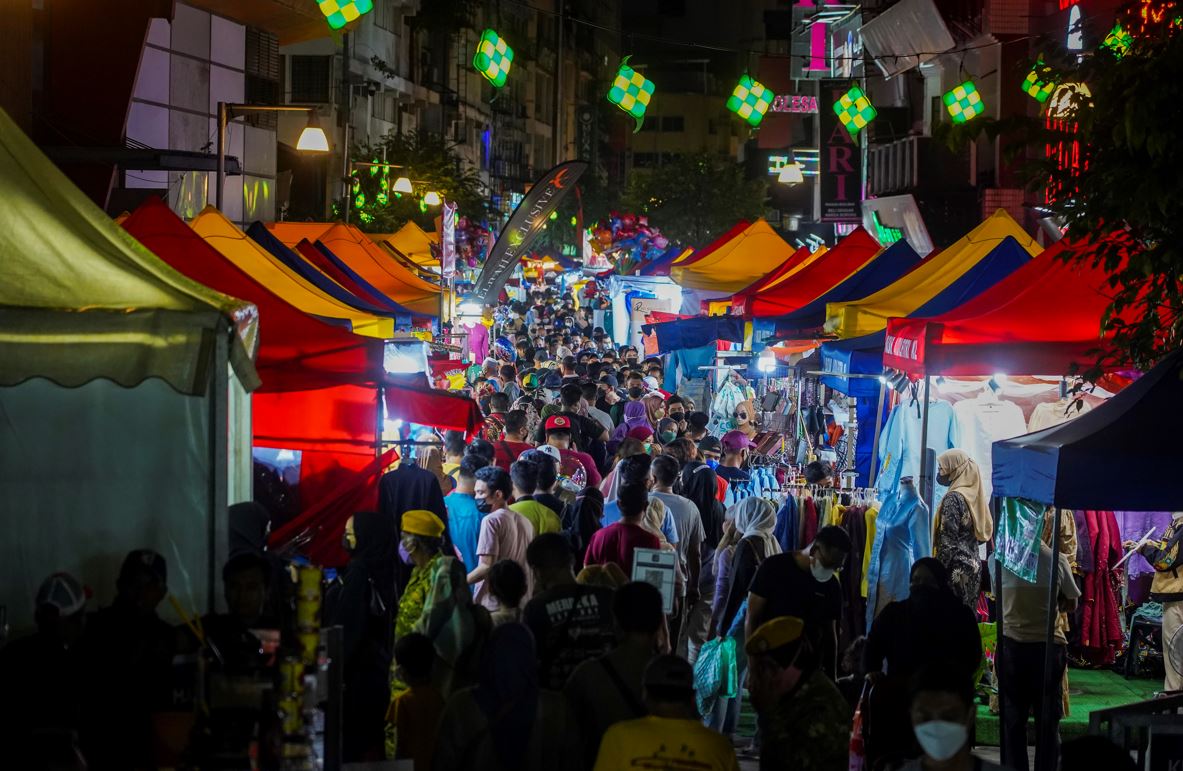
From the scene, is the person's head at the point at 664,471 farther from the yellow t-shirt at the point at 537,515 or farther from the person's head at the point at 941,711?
the person's head at the point at 941,711

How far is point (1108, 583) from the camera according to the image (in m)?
12.3

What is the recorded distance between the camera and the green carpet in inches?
420

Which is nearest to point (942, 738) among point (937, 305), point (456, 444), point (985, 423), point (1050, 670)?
point (1050, 670)

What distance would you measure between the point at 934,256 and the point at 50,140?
11272mm

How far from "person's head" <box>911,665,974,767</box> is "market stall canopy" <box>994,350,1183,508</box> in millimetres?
2717

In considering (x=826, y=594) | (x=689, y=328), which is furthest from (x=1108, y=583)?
(x=689, y=328)

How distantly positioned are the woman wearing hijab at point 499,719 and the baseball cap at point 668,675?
584 mm

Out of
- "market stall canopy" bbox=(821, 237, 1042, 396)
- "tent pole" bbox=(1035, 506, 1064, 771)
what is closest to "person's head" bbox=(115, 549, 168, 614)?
"tent pole" bbox=(1035, 506, 1064, 771)

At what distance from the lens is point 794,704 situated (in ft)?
18.0

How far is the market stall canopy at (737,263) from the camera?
25578mm

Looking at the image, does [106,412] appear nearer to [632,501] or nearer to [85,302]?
[85,302]

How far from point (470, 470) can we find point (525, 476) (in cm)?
49

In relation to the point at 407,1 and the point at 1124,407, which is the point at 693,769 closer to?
the point at 1124,407

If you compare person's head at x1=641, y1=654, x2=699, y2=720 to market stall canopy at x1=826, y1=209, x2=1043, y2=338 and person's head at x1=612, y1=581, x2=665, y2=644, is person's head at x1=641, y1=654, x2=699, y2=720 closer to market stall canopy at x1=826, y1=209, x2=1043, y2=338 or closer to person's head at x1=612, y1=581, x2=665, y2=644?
person's head at x1=612, y1=581, x2=665, y2=644
